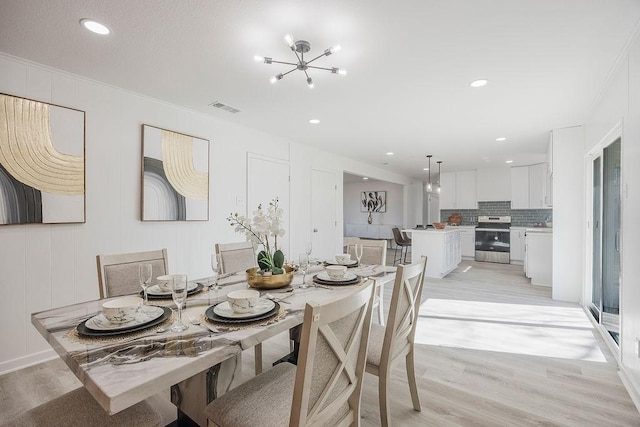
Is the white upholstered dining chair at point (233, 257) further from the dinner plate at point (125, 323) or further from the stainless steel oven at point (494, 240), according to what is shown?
the stainless steel oven at point (494, 240)

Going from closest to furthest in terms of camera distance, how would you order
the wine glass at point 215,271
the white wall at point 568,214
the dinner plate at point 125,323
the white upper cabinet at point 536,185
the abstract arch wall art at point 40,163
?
1. the dinner plate at point 125,323
2. the wine glass at point 215,271
3. the abstract arch wall art at point 40,163
4. the white wall at point 568,214
5. the white upper cabinet at point 536,185

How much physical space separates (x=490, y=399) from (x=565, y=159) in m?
3.62

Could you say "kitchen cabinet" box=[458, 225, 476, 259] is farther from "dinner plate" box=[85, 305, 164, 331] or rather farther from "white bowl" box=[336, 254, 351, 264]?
"dinner plate" box=[85, 305, 164, 331]

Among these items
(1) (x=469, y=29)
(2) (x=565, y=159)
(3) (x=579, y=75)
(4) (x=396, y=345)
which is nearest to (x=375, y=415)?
(4) (x=396, y=345)

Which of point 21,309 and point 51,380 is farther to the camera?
point 21,309

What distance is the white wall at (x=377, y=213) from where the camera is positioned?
10.3 meters

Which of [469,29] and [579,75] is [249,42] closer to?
[469,29]

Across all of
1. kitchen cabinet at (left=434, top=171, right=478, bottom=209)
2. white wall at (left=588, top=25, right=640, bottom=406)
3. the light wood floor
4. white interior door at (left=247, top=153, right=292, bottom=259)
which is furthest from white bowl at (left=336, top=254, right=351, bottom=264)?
kitchen cabinet at (left=434, top=171, right=478, bottom=209)

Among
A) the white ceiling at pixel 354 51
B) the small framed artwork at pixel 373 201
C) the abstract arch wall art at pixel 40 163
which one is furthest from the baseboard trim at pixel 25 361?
the small framed artwork at pixel 373 201

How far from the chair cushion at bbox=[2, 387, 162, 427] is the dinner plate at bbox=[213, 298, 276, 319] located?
40 centimetres

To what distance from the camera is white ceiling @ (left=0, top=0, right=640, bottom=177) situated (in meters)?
1.79

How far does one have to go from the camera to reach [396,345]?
1690 millimetres

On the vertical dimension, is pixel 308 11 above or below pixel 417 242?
above

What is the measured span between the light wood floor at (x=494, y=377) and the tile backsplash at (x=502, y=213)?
470 centimetres
